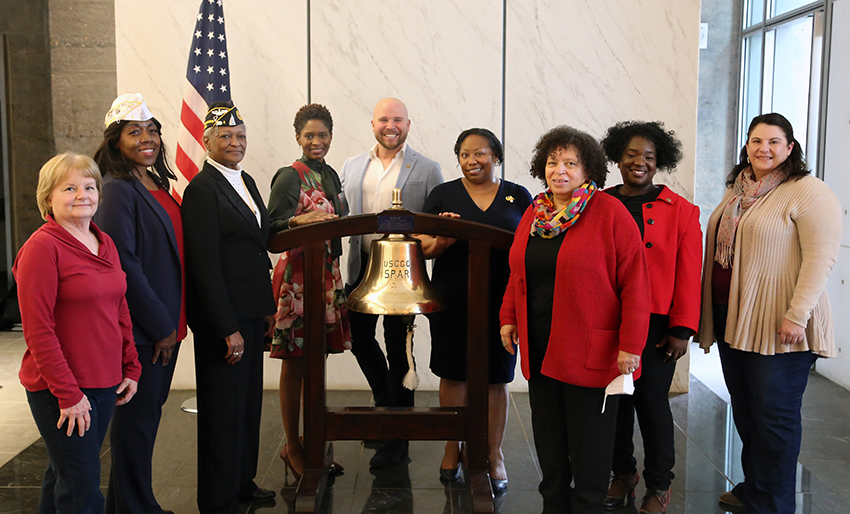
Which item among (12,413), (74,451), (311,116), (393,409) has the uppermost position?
(311,116)

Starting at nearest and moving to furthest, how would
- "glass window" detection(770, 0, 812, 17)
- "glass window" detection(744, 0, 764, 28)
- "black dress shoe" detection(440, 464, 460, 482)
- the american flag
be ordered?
"black dress shoe" detection(440, 464, 460, 482)
the american flag
"glass window" detection(770, 0, 812, 17)
"glass window" detection(744, 0, 764, 28)

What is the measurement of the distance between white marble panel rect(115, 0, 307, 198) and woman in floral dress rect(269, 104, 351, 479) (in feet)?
4.94

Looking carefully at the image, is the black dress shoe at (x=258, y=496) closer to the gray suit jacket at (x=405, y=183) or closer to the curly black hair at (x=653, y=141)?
the gray suit jacket at (x=405, y=183)

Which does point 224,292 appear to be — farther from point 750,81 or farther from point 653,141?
point 750,81

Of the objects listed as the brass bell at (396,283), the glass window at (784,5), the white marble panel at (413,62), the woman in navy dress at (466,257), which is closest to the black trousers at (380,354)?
the woman in navy dress at (466,257)

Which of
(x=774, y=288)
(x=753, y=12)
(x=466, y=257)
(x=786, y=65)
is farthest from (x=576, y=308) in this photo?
(x=753, y=12)

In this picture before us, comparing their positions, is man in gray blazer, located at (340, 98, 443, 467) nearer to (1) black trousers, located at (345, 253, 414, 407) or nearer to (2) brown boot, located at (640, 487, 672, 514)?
(1) black trousers, located at (345, 253, 414, 407)

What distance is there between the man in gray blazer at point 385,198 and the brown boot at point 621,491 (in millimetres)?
1051

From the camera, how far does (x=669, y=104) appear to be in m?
4.65

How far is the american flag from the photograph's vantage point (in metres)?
4.25

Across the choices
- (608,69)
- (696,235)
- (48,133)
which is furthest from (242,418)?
(48,133)

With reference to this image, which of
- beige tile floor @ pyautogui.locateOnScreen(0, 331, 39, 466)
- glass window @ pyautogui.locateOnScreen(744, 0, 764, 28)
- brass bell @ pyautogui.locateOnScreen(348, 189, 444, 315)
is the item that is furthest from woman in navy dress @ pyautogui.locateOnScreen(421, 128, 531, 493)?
glass window @ pyautogui.locateOnScreen(744, 0, 764, 28)

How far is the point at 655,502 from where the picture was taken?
9.45ft

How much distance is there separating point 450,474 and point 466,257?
1068 mm
